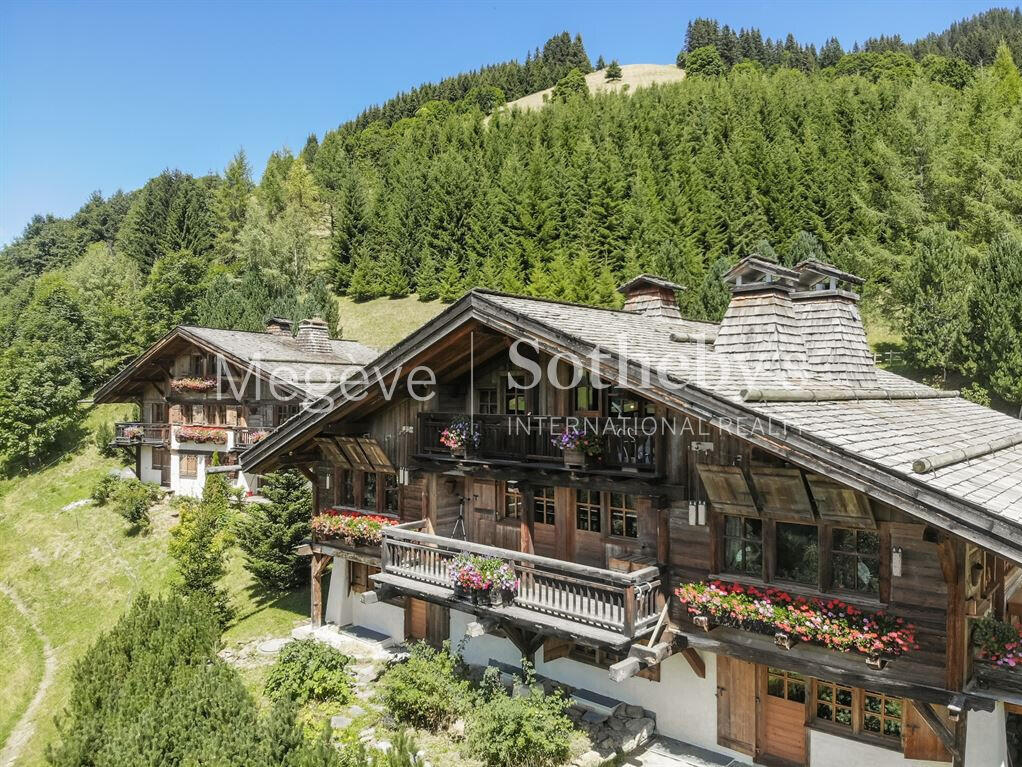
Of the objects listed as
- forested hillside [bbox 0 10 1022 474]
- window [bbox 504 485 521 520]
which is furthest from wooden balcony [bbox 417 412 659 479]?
forested hillside [bbox 0 10 1022 474]

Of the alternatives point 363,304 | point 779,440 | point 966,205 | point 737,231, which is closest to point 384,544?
point 779,440

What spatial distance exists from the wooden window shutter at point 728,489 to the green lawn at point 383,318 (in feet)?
138

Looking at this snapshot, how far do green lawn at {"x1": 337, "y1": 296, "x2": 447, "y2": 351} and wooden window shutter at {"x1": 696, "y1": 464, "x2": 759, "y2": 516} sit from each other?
138 ft

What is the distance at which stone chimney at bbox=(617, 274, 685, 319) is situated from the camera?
18766 millimetres

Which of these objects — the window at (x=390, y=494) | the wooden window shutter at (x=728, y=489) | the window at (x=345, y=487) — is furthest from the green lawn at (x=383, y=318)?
the wooden window shutter at (x=728, y=489)

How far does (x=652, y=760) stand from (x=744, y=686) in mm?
2075

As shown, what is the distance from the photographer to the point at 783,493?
9.90m

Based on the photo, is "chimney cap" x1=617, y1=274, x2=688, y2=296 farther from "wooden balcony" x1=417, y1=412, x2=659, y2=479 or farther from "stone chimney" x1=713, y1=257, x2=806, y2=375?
"wooden balcony" x1=417, y1=412, x2=659, y2=479

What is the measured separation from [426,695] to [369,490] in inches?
250

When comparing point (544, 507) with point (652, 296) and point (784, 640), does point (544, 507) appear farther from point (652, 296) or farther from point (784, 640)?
point (652, 296)

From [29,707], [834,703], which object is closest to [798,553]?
[834,703]

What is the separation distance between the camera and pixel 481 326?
43.0 ft

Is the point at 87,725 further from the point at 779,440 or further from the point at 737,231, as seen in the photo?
Result: the point at 737,231

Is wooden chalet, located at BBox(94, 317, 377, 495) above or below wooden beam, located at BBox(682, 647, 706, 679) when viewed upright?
above
